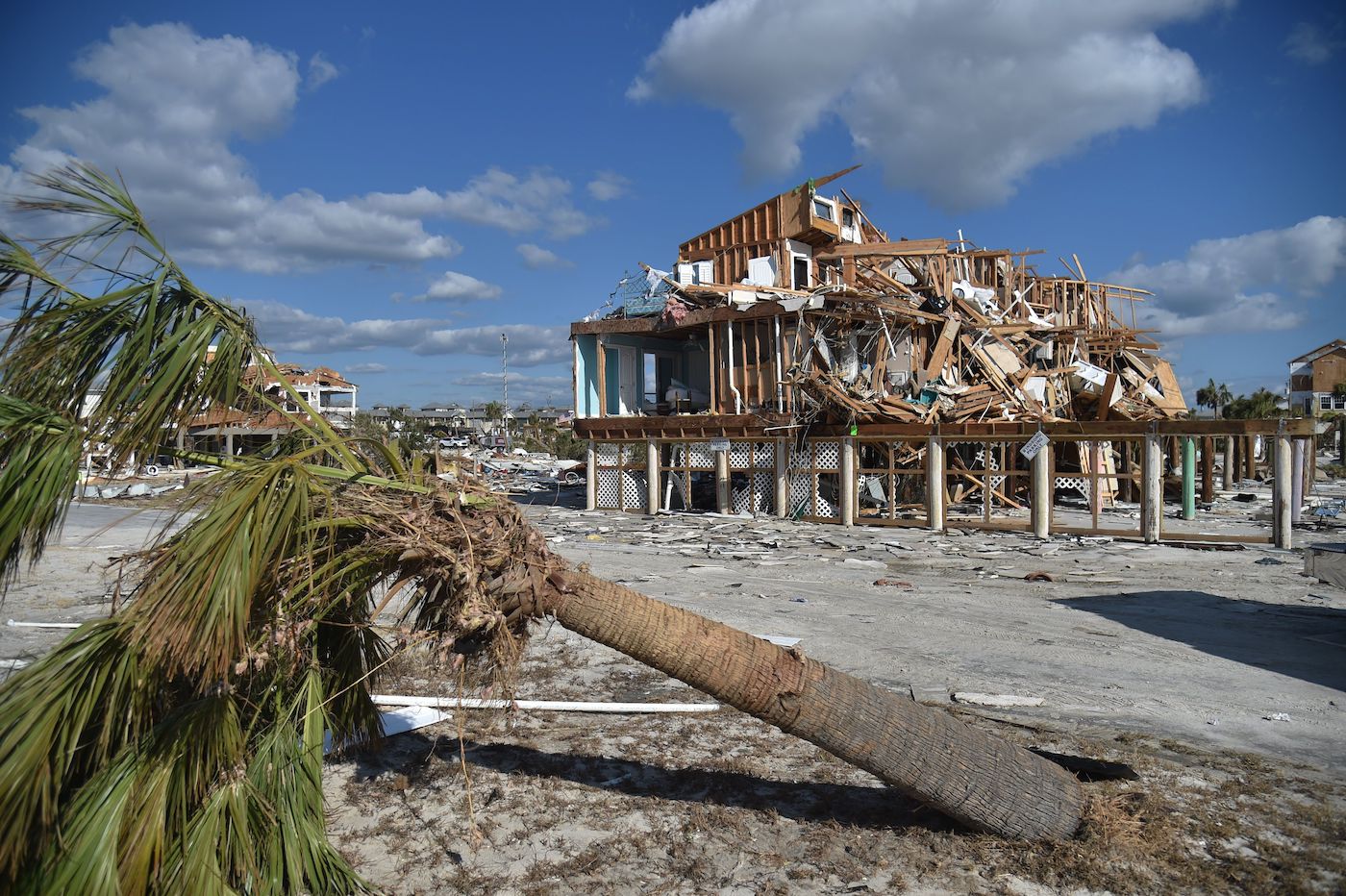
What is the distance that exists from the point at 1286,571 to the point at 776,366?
545 inches

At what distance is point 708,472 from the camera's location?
26781mm

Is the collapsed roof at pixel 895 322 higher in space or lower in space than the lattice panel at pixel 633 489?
higher

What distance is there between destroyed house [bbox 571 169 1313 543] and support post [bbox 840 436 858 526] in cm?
4

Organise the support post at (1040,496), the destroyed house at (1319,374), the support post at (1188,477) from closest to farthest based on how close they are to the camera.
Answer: the support post at (1040,496)
the support post at (1188,477)
the destroyed house at (1319,374)

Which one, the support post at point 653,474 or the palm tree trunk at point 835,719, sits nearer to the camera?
the palm tree trunk at point 835,719

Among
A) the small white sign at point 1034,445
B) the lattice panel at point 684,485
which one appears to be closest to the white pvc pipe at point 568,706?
the small white sign at point 1034,445

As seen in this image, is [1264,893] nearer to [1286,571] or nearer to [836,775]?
[836,775]

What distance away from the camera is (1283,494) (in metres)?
16.2

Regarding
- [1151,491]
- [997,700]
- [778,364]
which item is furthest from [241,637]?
[778,364]

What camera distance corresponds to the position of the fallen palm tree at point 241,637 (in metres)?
3.04

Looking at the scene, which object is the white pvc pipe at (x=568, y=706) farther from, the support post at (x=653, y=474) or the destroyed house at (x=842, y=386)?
the support post at (x=653, y=474)

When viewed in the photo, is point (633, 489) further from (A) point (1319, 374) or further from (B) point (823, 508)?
(A) point (1319, 374)

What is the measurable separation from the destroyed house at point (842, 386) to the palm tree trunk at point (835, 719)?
50.0 ft

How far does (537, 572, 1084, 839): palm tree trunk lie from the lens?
4410 mm
